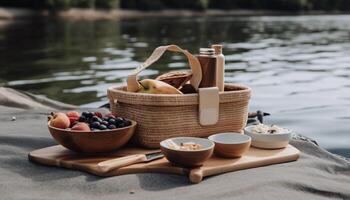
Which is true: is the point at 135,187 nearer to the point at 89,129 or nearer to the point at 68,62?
the point at 89,129

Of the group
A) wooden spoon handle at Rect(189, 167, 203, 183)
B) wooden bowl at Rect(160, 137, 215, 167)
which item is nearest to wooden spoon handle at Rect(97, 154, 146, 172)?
wooden bowl at Rect(160, 137, 215, 167)

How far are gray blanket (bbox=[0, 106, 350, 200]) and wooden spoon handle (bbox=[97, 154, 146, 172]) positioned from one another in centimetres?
5

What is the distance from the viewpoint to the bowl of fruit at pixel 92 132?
8.14 ft

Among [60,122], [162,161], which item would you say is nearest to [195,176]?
[162,161]

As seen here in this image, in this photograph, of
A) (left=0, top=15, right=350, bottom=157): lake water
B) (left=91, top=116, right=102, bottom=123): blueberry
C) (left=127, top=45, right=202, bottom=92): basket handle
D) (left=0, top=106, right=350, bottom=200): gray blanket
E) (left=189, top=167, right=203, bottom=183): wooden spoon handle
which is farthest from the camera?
(left=0, top=15, right=350, bottom=157): lake water

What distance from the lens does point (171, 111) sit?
263 centimetres

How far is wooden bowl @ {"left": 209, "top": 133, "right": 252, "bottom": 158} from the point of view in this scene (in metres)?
2.50

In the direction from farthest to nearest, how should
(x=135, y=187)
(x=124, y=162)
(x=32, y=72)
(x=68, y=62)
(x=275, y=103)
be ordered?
(x=68, y=62)
(x=32, y=72)
(x=275, y=103)
(x=124, y=162)
(x=135, y=187)

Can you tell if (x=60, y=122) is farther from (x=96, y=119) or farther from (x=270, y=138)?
(x=270, y=138)

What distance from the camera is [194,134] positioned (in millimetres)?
2738

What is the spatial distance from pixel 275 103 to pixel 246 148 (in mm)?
3485

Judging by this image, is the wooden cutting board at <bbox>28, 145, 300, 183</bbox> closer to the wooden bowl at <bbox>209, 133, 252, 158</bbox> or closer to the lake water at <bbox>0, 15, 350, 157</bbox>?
the wooden bowl at <bbox>209, 133, 252, 158</bbox>

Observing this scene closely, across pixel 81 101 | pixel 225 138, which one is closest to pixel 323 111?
pixel 81 101

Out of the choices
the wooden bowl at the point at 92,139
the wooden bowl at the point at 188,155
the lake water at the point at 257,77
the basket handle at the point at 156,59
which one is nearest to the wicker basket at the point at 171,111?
the basket handle at the point at 156,59
